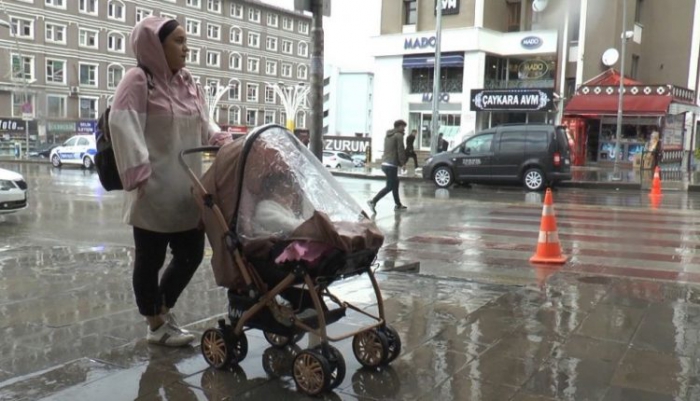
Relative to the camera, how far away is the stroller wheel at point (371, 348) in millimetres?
3848

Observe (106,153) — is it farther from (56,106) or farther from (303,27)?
(303,27)

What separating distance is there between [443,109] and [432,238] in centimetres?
2761

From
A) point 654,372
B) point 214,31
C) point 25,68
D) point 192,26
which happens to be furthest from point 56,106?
point 654,372

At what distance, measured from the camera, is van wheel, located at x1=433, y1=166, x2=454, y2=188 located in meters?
20.3

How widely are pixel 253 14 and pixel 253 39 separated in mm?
3237

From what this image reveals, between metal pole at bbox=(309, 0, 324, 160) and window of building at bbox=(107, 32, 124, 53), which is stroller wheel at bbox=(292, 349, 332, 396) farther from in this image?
window of building at bbox=(107, 32, 124, 53)

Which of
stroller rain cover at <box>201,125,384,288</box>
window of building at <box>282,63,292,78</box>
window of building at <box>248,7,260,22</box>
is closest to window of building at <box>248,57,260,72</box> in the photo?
window of building at <box>248,7,260,22</box>

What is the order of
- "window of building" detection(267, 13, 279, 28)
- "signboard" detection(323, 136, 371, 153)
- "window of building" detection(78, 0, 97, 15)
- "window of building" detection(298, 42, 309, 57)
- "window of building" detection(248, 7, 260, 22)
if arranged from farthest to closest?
"window of building" detection(298, 42, 309, 57) < "window of building" detection(267, 13, 279, 28) < "window of building" detection(248, 7, 260, 22) < "window of building" detection(78, 0, 97, 15) < "signboard" detection(323, 136, 371, 153)

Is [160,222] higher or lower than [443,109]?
lower

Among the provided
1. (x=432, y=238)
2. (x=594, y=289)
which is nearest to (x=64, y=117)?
(x=432, y=238)

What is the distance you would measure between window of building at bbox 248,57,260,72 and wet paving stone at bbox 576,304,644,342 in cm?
8520

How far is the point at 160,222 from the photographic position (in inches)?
157

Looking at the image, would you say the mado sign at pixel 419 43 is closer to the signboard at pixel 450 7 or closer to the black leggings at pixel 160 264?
the signboard at pixel 450 7

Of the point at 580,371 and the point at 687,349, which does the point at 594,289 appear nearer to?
the point at 687,349
